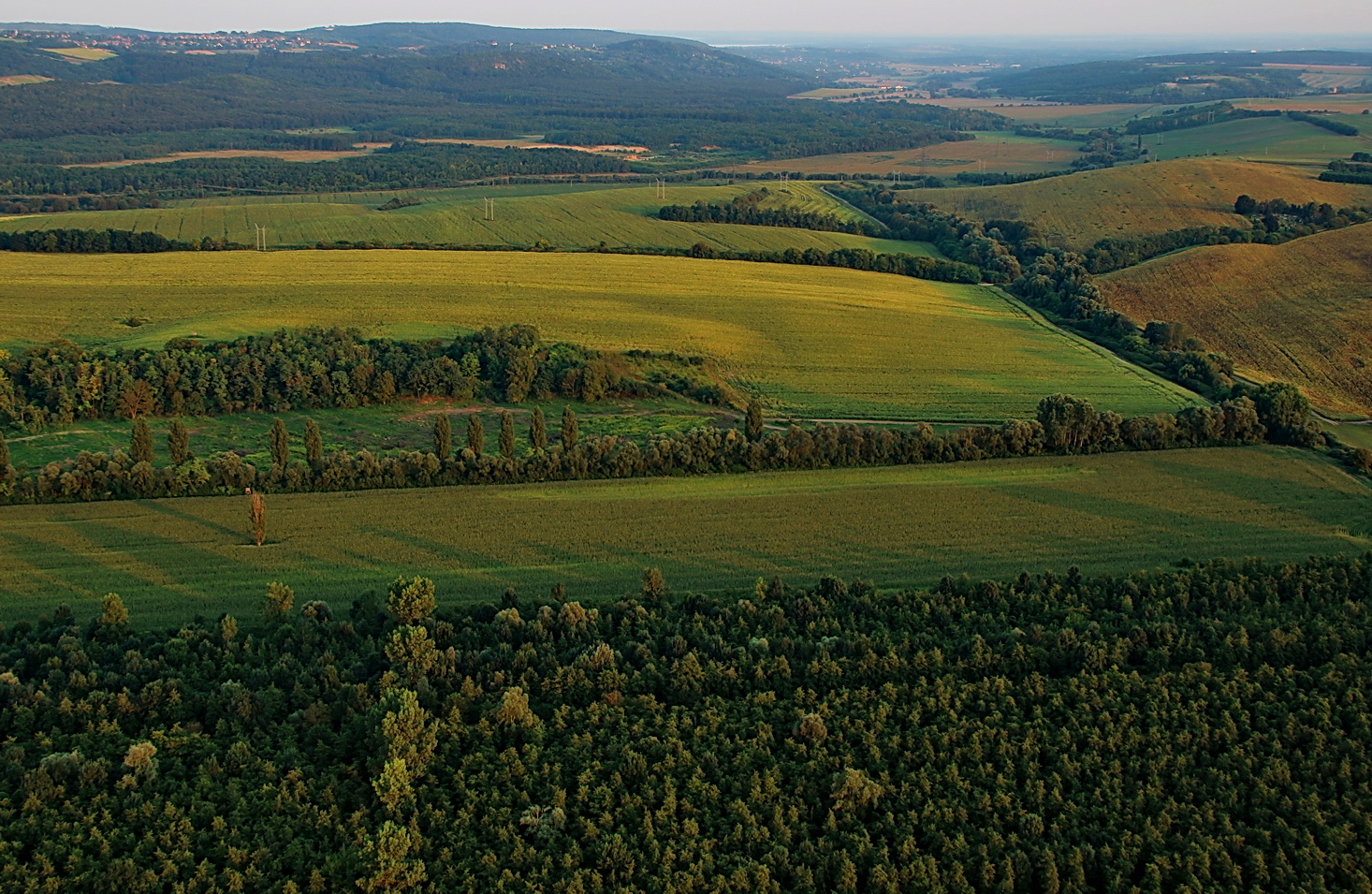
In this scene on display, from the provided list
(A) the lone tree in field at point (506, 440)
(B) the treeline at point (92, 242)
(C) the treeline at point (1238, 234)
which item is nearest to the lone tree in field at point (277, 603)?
(A) the lone tree in field at point (506, 440)

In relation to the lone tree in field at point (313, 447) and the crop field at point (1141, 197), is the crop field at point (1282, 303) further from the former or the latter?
the lone tree in field at point (313, 447)

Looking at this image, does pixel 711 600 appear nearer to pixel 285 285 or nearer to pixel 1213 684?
pixel 1213 684

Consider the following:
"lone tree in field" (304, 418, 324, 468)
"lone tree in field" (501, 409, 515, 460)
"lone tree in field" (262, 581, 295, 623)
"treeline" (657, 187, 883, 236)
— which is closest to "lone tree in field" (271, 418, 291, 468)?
"lone tree in field" (304, 418, 324, 468)

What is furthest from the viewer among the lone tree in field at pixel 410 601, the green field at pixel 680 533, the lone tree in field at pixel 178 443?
the lone tree in field at pixel 178 443

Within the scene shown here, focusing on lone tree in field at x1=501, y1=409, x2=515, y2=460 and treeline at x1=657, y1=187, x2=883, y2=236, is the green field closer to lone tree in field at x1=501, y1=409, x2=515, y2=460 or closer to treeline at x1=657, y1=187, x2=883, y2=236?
lone tree in field at x1=501, y1=409, x2=515, y2=460

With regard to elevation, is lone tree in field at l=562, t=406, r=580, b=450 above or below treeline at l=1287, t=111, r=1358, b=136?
below

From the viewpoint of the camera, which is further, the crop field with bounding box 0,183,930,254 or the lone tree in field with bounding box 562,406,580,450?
the crop field with bounding box 0,183,930,254

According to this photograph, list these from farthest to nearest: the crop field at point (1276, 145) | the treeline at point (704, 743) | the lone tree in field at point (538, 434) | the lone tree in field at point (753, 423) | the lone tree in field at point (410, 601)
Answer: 1. the crop field at point (1276, 145)
2. the lone tree in field at point (753, 423)
3. the lone tree in field at point (538, 434)
4. the lone tree in field at point (410, 601)
5. the treeline at point (704, 743)
